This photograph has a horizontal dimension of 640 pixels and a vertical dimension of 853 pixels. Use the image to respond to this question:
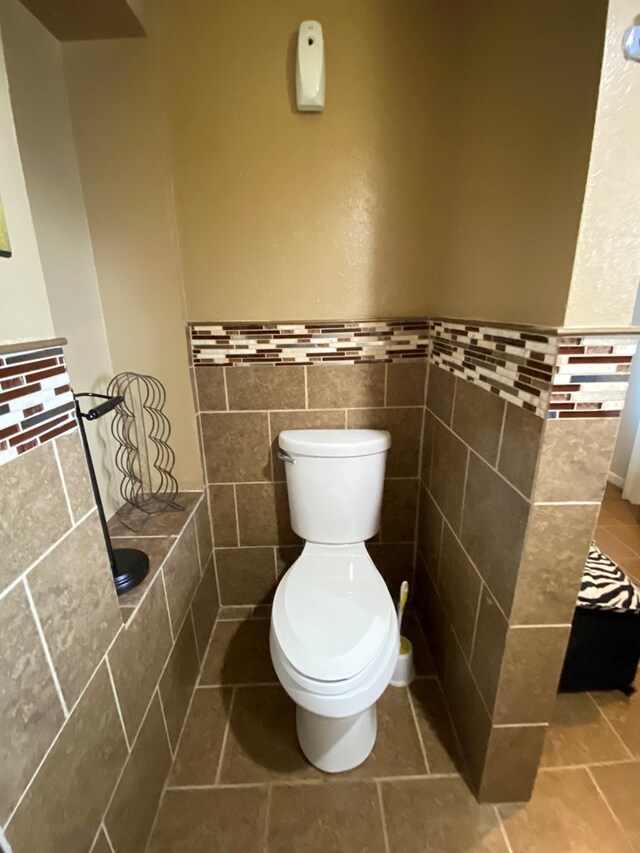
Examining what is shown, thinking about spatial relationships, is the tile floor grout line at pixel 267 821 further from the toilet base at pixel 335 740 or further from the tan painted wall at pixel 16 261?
the tan painted wall at pixel 16 261

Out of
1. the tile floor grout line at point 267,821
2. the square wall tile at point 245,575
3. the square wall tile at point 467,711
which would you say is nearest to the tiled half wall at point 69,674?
the tile floor grout line at point 267,821

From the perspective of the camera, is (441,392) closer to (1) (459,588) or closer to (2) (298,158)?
(1) (459,588)

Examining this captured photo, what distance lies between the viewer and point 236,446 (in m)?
1.43

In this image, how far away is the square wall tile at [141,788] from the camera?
2.70 feet

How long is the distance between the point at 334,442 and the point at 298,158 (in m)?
0.90

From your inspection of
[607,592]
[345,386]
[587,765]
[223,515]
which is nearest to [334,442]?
[345,386]

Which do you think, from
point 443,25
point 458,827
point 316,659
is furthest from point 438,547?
point 443,25

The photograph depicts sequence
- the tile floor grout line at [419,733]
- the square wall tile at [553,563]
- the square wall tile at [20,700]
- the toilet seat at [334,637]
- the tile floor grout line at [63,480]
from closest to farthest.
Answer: the square wall tile at [20,700] → the tile floor grout line at [63,480] → the square wall tile at [553,563] → the toilet seat at [334,637] → the tile floor grout line at [419,733]

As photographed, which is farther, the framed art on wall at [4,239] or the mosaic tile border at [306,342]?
the mosaic tile border at [306,342]

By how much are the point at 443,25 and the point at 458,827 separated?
220cm

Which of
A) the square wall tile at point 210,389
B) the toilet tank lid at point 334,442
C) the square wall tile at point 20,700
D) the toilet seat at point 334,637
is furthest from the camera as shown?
the square wall tile at point 210,389

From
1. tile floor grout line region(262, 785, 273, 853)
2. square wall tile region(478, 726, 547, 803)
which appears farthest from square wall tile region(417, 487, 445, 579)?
tile floor grout line region(262, 785, 273, 853)

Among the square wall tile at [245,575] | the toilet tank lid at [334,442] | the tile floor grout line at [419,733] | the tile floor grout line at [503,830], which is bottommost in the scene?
the tile floor grout line at [503,830]

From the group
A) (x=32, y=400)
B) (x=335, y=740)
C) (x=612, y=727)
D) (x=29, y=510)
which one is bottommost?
(x=612, y=727)
